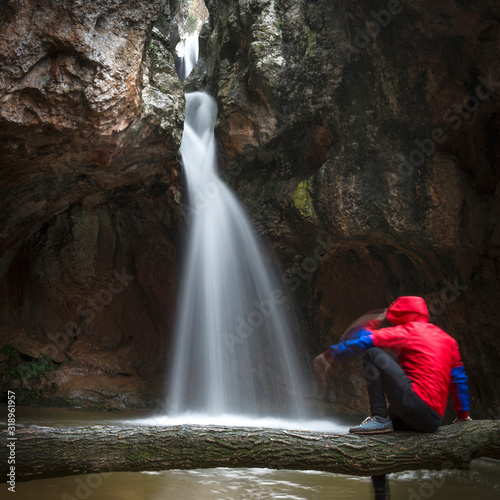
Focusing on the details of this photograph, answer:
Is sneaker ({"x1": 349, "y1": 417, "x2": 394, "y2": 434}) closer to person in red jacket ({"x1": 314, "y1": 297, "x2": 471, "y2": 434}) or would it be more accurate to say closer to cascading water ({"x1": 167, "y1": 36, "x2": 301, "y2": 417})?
person in red jacket ({"x1": 314, "y1": 297, "x2": 471, "y2": 434})

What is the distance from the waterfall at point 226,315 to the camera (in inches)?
362

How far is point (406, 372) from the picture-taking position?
3693 mm

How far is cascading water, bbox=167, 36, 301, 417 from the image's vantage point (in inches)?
362

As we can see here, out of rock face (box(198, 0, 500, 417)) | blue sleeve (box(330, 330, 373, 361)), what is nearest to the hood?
blue sleeve (box(330, 330, 373, 361))

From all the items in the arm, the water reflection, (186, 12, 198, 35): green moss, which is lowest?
the water reflection

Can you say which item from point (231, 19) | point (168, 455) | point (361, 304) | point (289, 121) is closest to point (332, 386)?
point (361, 304)

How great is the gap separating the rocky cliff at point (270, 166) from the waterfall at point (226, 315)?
44cm

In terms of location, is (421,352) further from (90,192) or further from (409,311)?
(90,192)

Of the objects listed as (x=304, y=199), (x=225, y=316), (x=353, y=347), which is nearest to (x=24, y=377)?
(x=225, y=316)

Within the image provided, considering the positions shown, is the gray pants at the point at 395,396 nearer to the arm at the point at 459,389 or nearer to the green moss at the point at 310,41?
the arm at the point at 459,389

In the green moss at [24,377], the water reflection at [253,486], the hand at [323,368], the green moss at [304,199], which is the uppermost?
the green moss at [304,199]

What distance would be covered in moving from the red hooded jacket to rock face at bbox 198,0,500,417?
3.26 m

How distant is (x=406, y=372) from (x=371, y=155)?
179 inches

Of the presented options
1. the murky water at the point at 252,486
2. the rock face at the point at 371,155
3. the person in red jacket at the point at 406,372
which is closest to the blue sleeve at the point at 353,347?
the person in red jacket at the point at 406,372
